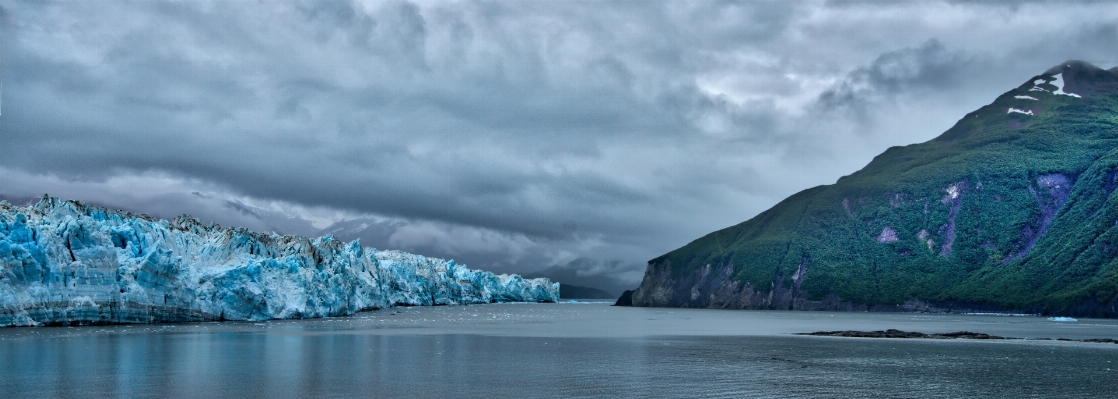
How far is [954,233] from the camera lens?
156375 millimetres

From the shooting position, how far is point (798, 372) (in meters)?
30.9

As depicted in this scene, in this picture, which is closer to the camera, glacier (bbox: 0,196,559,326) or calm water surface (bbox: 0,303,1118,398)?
calm water surface (bbox: 0,303,1118,398)

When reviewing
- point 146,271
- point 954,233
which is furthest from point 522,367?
point 954,233

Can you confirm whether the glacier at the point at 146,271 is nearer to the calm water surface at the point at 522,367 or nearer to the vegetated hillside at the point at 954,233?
the calm water surface at the point at 522,367

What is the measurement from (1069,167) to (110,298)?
556 feet

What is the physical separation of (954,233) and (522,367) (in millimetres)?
149509

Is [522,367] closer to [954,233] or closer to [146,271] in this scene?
[146,271]

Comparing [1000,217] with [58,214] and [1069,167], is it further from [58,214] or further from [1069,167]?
[58,214]

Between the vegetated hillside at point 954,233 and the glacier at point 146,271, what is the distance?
104423 mm

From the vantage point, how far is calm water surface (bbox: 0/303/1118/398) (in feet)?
82.1

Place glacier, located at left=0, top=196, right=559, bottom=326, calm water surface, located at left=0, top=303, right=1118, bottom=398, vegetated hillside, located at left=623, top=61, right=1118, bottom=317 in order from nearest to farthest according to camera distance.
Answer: calm water surface, located at left=0, top=303, right=1118, bottom=398
glacier, located at left=0, top=196, right=559, bottom=326
vegetated hillside, located at left=623, top=61, right=1118, bottom=317

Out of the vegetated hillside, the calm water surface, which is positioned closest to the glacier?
the calm water surface

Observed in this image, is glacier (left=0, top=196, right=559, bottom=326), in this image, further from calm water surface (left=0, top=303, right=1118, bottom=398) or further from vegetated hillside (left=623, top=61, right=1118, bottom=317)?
vegetated hillside (left=623, top=61, right=1118, bottom=317)

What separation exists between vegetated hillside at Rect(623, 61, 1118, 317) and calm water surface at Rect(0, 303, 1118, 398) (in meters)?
88.7
